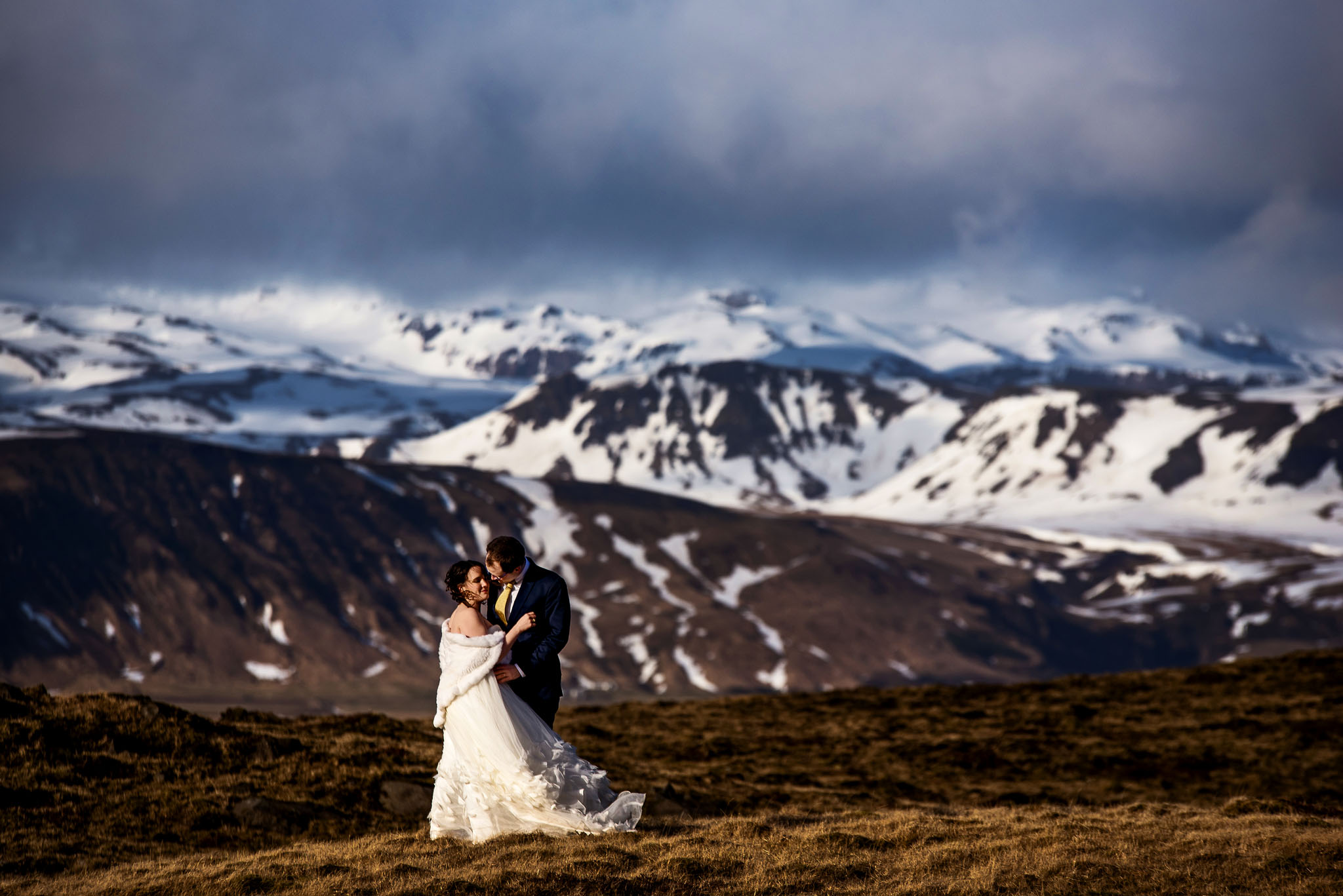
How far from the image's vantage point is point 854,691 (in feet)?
207

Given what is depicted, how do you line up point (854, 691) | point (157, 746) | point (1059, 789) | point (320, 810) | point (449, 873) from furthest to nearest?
point (854, 691) < point (1059, 789) < point (157, 746) < point (320, 810) < point (449, 873)

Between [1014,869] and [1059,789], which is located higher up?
[1014,869]

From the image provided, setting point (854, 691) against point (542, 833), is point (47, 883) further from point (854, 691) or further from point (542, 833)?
point (854, 691)

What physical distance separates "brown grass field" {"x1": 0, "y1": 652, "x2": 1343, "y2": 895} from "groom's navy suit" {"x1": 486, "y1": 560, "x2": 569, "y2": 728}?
2598 millimetres

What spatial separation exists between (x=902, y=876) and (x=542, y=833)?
5426 mm

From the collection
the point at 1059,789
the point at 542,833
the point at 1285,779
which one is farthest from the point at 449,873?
the point at 1285,779

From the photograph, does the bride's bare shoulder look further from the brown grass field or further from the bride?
the brown grass field

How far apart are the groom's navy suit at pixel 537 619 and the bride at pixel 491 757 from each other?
0.81 ft

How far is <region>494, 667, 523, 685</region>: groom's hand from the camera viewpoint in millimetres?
19234

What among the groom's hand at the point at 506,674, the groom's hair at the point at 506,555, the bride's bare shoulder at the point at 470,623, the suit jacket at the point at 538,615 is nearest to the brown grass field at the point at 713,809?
the groom's hand at the point at 506,674

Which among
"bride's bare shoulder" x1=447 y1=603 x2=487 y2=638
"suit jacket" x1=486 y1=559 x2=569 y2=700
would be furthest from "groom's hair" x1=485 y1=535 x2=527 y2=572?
"bride's bare shoulder" x1=447 y1=603 x2=487 y2=638

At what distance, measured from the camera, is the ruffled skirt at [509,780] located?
19.3 meters

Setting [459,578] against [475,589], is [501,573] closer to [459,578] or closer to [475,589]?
[475,589]

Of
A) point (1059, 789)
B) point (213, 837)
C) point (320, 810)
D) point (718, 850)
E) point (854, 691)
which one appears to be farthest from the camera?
point (854, 691)
